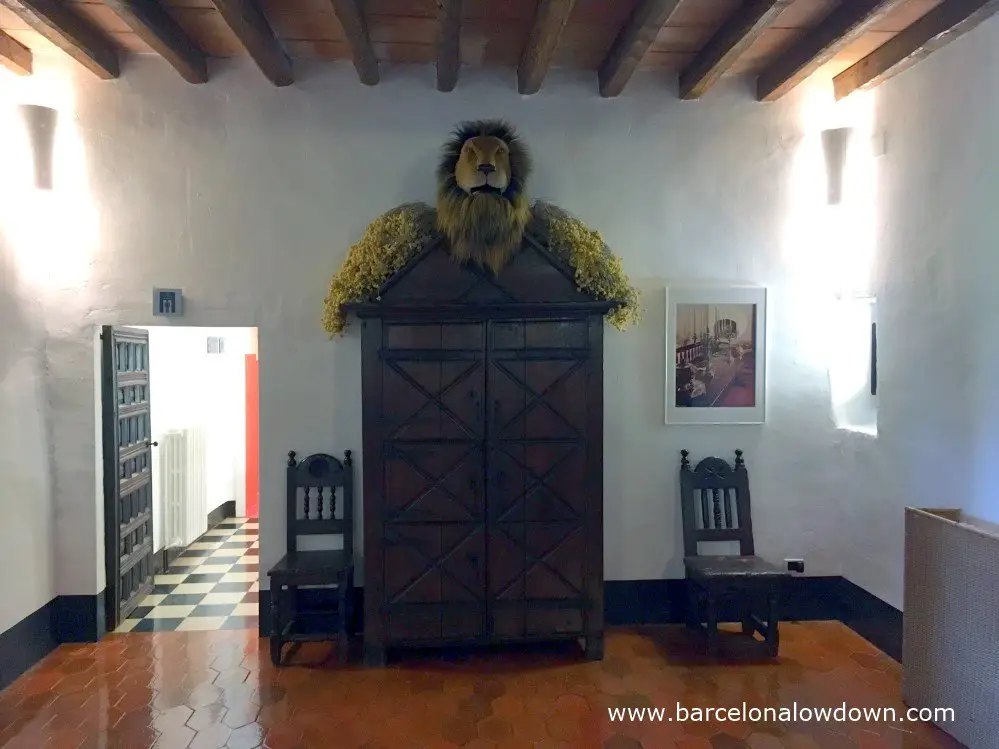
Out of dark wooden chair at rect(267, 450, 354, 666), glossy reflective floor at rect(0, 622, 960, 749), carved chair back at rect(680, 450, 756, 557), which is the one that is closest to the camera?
glossy reflective floor at rect(0, 622, 960, 749)

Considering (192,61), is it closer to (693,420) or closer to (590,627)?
(693,420)

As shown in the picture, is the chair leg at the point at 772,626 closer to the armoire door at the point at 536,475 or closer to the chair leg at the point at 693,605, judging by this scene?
the chair leg at the point at 693,605

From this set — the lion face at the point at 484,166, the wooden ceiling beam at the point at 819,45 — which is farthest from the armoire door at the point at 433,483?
the wooden ceiling beam at the point at 819,45

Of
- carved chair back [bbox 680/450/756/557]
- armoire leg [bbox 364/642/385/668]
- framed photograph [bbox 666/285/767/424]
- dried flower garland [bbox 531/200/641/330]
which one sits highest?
dried flower garland [bbox 531/200/641/330]

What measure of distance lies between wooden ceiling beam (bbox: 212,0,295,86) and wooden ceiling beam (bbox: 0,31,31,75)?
4.20ft

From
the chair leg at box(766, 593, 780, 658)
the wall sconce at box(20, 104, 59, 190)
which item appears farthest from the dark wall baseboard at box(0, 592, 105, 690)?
the chair leg at box(766, 593, 780, 658)

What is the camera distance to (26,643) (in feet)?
11.5

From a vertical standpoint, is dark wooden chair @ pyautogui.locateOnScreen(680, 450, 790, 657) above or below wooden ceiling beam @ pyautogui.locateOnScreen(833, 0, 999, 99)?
below

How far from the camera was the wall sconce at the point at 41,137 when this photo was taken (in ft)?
11.9

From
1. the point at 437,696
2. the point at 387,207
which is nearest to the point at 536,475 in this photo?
the point at 437,696

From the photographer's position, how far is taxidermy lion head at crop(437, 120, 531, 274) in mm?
3383

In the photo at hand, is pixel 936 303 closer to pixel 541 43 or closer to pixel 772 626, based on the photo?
pixel 772 626

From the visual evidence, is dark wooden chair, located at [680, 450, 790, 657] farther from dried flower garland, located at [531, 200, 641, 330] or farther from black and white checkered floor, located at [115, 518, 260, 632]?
black and white checkered floor, located at [115, 518, 260, 632]

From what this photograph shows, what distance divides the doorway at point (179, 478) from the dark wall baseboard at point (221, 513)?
0.01 m
